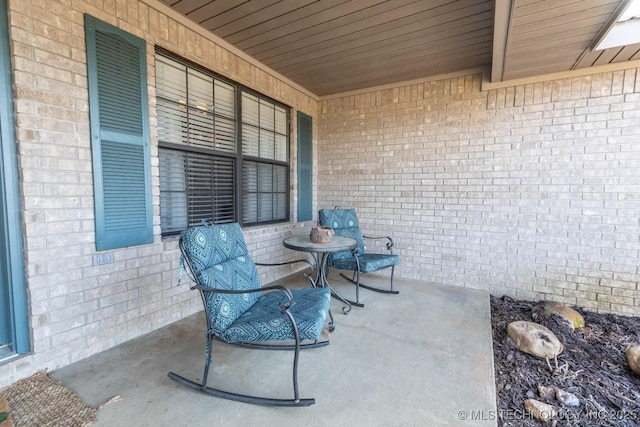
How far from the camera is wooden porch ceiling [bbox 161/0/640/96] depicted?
2330 mm

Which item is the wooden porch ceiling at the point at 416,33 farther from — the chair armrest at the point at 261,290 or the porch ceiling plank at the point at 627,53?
the chair armrest at the point at 261,290

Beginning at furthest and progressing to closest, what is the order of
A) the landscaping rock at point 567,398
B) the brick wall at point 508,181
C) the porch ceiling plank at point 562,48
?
the brick wall at point 508,181 < the porch ceiling plank at point 562,48 < the landscaping rock at point 567,398

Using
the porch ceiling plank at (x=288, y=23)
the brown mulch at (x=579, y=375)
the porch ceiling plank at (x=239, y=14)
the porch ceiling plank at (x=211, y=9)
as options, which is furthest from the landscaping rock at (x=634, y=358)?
the porch ceiling plank at (x=211, y=9)

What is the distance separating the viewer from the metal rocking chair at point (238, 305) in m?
1.71

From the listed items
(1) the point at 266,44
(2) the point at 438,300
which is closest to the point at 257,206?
(1) the point at 266,44

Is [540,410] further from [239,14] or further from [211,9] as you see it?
[211,9]

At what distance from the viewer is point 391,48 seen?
3.18 m

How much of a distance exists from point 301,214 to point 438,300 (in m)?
2.28

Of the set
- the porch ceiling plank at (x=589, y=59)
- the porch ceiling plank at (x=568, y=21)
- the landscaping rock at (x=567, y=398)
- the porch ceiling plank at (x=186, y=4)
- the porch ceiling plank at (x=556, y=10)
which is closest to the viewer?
the landscaping rock at (x=567, y=398)

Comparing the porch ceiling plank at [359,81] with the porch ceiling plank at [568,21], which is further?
the porch ceiling plank at [359,81]

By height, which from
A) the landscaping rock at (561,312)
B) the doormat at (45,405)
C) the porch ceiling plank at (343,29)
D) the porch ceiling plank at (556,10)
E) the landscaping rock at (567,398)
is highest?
the porch ceiling plank at (343,29)

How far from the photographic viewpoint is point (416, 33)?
288 centimetres

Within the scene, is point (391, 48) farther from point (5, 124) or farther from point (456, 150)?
point (5, 124)

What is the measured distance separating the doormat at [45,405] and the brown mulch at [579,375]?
7.61 ft
